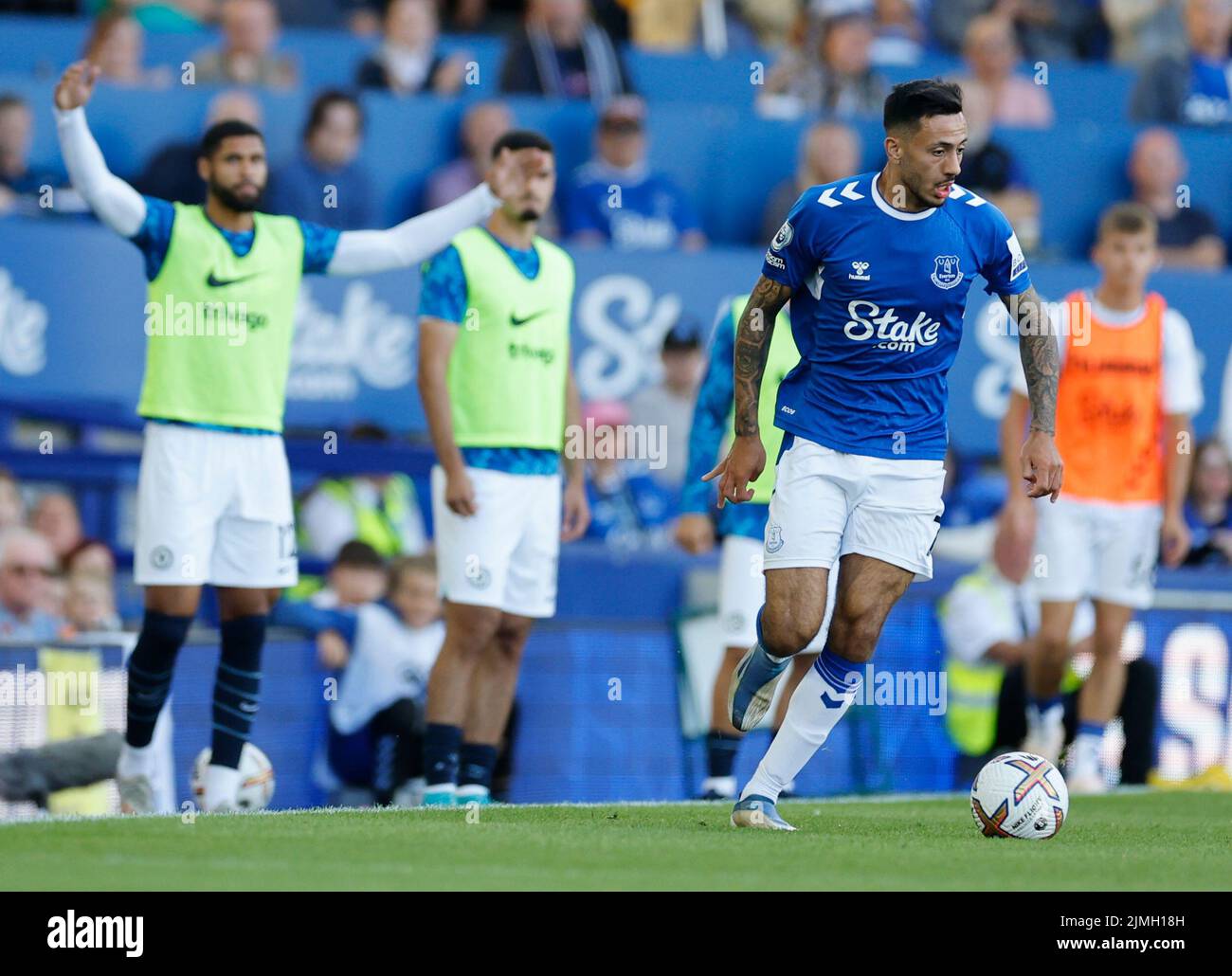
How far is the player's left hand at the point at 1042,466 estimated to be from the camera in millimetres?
8055

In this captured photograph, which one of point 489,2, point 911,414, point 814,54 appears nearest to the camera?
point 911,414

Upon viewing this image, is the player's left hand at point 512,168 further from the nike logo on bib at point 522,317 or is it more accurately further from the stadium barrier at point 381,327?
the stadium barrier at point 381,327

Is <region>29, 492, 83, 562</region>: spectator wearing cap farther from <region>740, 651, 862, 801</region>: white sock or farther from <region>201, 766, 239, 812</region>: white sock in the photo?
<region>740, 651, 862, 801</region>: white sock

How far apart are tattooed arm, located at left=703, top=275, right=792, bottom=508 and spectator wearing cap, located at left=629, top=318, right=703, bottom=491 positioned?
514 cm

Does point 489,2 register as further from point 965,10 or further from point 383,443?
point 383,443

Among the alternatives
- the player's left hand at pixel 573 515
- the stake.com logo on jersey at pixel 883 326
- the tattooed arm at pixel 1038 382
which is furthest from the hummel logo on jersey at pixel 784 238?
the player's left hand at pixel 573 515

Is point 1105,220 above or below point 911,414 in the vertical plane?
above

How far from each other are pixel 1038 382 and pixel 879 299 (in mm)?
740

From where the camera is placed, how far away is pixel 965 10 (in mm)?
18812

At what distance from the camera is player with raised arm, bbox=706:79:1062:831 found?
7.92 meters

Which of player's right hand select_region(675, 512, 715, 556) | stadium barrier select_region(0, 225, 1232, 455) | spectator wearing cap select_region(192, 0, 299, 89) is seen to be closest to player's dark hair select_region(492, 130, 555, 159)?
player's right hand select_region(675, 512, 715, 556)

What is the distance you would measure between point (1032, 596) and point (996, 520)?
0.99 metres
